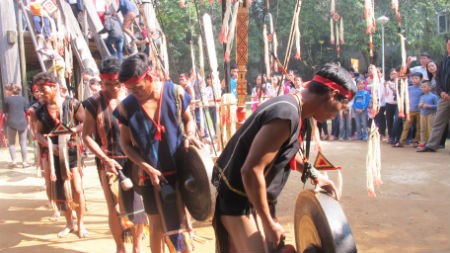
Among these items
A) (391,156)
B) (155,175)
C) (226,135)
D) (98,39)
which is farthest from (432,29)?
(155,175)

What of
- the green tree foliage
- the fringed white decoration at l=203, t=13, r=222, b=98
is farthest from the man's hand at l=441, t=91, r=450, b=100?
the green tree foliage

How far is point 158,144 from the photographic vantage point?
341cm

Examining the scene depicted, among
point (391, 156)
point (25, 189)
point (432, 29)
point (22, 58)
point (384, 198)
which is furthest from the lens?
point (432, 29)

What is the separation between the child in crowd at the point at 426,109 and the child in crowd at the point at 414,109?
0.62 feet

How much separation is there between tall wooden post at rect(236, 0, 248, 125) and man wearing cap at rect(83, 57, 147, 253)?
1.61 m

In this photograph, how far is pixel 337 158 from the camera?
9531 millimetres

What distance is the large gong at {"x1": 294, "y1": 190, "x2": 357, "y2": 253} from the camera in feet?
7.29

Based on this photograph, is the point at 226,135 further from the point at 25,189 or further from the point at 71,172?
the point at 25,189

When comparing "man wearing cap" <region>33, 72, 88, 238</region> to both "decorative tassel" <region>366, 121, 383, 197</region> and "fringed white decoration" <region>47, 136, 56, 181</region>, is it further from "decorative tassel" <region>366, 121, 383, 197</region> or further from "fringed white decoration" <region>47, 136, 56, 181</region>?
"decorative tassel" <region>366, 121, 383, 197</region>

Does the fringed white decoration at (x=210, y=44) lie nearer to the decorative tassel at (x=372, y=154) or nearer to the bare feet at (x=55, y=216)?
the decorative tassel at (x=372, y=154)

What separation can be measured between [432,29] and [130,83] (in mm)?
24382

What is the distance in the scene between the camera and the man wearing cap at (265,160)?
2164 mm

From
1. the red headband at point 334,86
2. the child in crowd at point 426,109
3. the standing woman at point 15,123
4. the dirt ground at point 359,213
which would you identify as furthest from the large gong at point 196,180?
the child in crowd at point 426,109

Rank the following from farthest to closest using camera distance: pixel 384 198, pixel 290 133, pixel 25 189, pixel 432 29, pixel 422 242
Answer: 1. pixel 432 29
2. pixel 25 189
3. pixel 384 198
4. pixel 422 242
5. pixel 290 133
